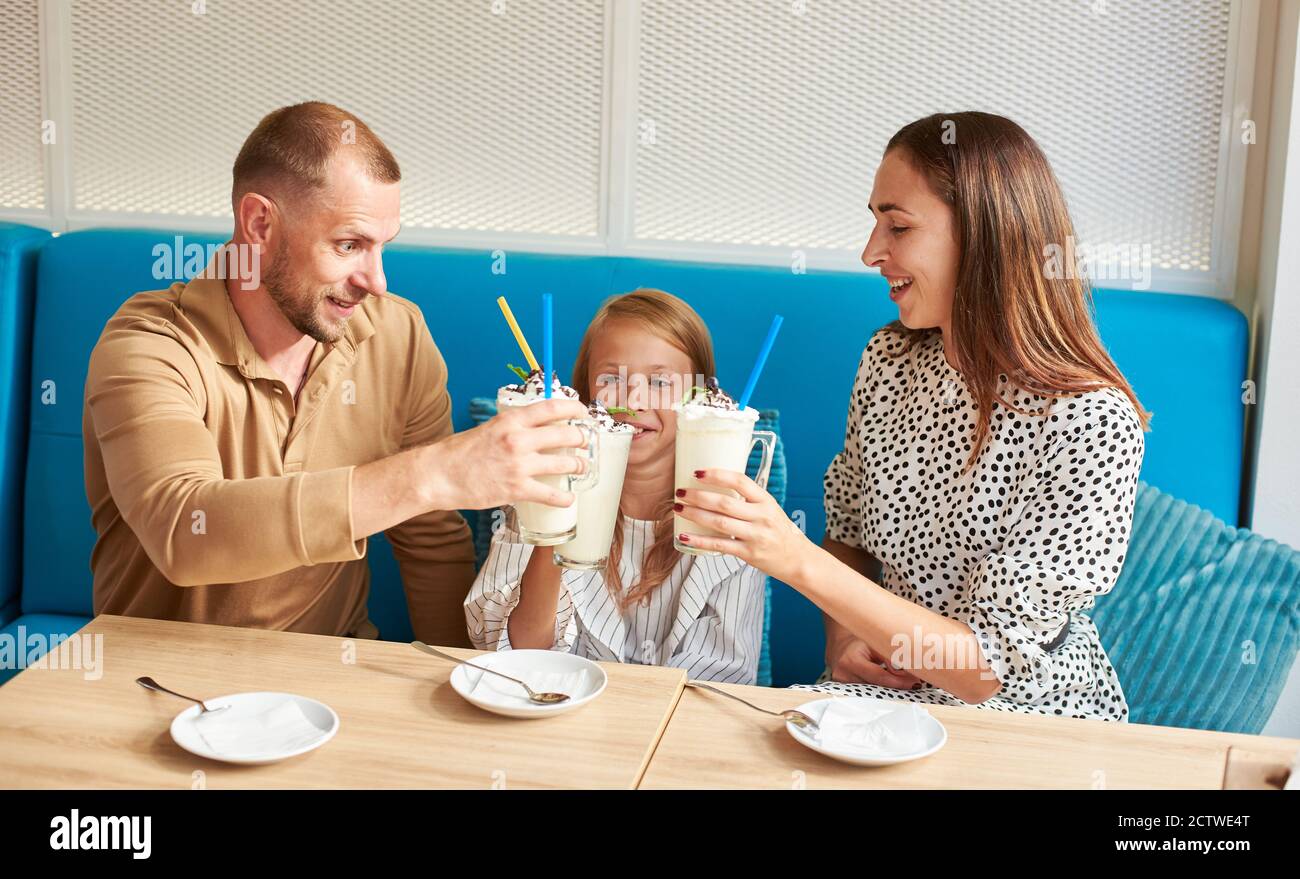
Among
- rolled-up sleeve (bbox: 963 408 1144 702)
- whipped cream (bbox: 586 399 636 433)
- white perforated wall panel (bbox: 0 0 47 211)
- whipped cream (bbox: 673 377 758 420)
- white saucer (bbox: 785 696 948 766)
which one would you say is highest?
white perforated wall panel (bbox: 0 0 47 211)

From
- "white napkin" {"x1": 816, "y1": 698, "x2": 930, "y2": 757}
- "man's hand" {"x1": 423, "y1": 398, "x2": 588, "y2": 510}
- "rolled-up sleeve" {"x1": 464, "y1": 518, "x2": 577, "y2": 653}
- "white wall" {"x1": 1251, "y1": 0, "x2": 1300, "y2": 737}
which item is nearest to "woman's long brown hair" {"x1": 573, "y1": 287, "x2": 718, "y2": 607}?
"rolled-up sleeve" {"x1": 464, "y1": 518, "x2": 577, "y2": 653}

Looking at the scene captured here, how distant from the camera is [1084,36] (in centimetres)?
263

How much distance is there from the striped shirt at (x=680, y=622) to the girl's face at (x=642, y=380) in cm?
19

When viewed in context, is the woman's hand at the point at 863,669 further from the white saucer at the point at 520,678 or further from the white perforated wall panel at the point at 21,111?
the white perforated wall panel at the point at 21,111

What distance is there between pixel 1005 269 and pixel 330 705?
1.14 meters

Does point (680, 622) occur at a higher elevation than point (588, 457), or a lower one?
lower

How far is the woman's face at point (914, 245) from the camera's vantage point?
1.93 metres

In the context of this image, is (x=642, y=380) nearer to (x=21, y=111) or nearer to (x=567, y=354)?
(x=567, y=354)

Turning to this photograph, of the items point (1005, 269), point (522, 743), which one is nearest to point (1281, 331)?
point (1005, 269)

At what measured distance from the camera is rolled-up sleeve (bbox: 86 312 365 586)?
1550 mm

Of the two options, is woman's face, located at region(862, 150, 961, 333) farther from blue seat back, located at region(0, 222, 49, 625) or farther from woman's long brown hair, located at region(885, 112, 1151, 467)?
blue seat back, located at region(0, 222, 49, 625)

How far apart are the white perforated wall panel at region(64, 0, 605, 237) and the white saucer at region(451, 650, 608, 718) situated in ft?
4.89

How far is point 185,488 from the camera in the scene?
5.32ft
